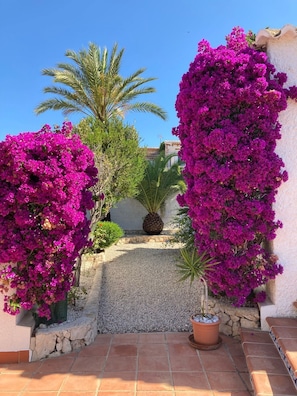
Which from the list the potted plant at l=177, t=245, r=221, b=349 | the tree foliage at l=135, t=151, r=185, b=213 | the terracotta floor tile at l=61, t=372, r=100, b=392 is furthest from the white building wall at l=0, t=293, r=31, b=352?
the tree foliage at l=135, t=151, r=185, b=213

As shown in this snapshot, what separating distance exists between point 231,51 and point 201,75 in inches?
23.1

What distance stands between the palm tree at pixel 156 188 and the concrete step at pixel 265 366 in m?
12.6

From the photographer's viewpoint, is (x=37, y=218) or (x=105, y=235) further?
(x=105, y=235)

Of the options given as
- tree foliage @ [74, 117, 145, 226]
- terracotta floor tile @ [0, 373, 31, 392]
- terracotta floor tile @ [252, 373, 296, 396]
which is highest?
tree foliage @ [74, 117, 145, 226]

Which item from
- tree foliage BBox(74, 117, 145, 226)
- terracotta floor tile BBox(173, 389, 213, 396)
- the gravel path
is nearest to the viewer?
terracotta floor tile BBox(173, 389, 213, 396)

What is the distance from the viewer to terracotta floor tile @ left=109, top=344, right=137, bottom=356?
15.5ft

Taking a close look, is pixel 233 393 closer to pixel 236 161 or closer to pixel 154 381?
pixel 154 381

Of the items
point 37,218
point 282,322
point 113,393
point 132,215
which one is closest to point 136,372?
point 113,393

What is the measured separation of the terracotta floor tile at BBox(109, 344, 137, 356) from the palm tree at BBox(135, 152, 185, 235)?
40.8ft

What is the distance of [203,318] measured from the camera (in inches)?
199

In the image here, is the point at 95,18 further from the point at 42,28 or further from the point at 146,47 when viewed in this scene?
the point at 146,47

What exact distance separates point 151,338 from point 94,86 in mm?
12692

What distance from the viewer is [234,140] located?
473cm

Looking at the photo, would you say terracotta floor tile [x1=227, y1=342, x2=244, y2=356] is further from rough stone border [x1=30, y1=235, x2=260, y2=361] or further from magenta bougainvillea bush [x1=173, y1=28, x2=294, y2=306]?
magenta bougainvillea bush [x1=173, y1=28, x2=294, y2=306]
